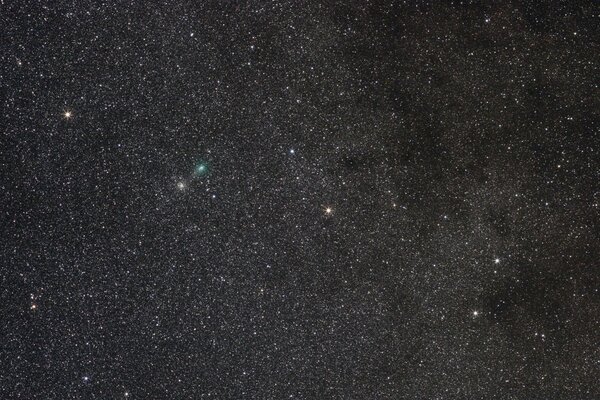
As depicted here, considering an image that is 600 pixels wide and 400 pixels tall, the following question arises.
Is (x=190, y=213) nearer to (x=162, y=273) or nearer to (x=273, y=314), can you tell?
(x=162, y=273)

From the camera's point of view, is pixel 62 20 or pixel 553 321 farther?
pixel 553 321

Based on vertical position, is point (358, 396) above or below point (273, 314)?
below

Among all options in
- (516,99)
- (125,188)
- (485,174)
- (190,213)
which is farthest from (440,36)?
(125,188)

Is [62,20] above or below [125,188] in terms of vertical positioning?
above

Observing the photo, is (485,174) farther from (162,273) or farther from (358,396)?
(162,273)

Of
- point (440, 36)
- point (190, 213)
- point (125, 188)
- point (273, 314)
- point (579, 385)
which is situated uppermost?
point (440, 36)

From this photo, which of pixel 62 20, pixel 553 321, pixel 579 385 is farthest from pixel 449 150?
pixel 62 20

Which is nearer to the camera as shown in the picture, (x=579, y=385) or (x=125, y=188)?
(x=125, y=188)

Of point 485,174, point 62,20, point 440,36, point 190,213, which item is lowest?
point 485,174
